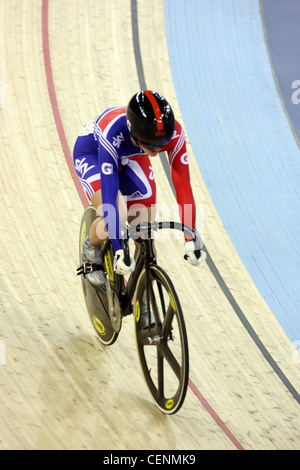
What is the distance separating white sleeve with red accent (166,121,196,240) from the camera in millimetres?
2893

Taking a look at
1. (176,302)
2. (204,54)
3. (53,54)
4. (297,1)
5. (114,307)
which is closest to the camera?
(176,302)

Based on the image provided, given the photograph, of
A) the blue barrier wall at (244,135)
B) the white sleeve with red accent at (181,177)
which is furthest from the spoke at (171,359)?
the blue barrier wall at (244,135)

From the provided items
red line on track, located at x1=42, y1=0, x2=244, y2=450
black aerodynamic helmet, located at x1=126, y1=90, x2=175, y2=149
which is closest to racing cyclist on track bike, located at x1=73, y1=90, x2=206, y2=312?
black aerodynamic helmet, located at x1=126, y1=90, x2=175, y2=149

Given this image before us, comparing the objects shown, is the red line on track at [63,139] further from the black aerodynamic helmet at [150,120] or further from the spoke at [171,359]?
the black aerodynamic helmet at [150,120]

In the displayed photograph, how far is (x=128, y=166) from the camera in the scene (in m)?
3.13

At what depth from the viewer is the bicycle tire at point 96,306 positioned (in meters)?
3.45

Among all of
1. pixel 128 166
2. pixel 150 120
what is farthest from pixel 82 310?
pixel 150 120

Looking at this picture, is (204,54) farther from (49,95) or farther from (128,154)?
(128,154)

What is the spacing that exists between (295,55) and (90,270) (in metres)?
4.64

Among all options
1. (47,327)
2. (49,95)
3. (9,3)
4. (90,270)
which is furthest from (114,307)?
(9,3)

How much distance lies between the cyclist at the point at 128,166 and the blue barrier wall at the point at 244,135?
1623 millimetres

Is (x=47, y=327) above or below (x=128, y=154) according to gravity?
below

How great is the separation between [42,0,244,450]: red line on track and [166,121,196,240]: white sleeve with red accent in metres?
1.04

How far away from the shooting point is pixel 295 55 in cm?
694
